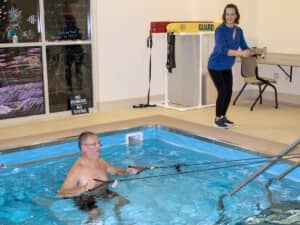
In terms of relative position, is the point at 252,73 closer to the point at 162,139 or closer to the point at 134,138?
the point at 162,139

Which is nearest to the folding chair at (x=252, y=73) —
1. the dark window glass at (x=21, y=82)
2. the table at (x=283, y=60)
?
the table at (x=283, y=60)

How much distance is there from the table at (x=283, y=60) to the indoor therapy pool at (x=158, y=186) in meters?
2.22

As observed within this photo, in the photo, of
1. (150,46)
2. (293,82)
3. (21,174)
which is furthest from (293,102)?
(21,174)

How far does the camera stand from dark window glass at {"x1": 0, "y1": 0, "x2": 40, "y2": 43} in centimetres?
629

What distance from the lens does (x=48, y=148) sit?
16.1ft

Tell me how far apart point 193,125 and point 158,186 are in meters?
1.57

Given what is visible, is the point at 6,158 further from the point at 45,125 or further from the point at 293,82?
the point at 293,82

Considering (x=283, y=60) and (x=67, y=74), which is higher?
(x=283, y=60)

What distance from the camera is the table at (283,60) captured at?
6.62 metres

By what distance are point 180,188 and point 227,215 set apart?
27.5 inches

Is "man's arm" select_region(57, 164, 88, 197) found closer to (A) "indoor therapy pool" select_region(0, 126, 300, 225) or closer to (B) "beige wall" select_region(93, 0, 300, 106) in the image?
(A) "indoor therapy pool" select_region(0, 126, 300, 225)

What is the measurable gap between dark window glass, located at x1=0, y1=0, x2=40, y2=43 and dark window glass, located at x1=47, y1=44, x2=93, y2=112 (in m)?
0.38

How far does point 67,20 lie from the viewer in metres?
6.85

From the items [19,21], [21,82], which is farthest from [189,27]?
[21,82]
